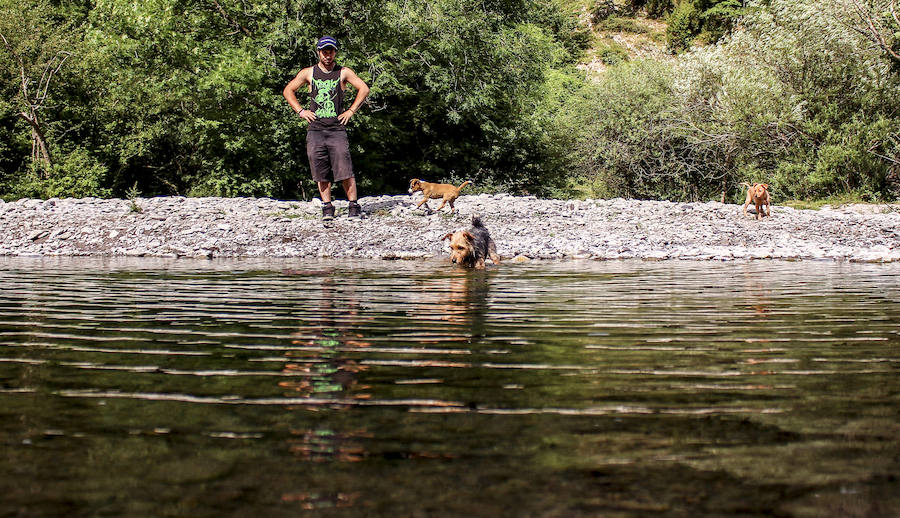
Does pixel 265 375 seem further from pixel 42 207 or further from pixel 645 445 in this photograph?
pixel 42 207

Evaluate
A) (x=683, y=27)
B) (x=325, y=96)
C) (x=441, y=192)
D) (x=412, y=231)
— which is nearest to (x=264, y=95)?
(x=441, y=192)

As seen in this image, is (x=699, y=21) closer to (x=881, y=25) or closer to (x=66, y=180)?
(x=881, y=25)

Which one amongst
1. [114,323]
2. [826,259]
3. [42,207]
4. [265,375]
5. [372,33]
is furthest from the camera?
[372,33]

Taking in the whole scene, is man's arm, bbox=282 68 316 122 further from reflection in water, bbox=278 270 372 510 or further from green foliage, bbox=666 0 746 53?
green foliage, bbox=666 0 746 53

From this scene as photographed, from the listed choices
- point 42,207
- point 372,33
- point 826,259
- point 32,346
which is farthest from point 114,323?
point 372,33

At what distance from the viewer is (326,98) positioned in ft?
42.5

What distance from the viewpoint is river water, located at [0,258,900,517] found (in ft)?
5.74

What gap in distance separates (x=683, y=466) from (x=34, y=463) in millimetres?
1583

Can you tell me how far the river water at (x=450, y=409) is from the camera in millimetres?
1750

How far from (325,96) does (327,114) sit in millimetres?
306

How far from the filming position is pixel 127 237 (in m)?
13.1

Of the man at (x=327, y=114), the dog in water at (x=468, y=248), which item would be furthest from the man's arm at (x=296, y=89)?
the dog in water at (x=468, y=248)

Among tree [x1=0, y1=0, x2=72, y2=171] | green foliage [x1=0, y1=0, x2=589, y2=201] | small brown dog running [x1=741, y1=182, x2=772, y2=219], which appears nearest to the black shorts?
small brown dog running [x1=741, y1=182, x2=772, y2=219]

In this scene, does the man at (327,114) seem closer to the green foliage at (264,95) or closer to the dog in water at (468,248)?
the dog in water at (468,248)
